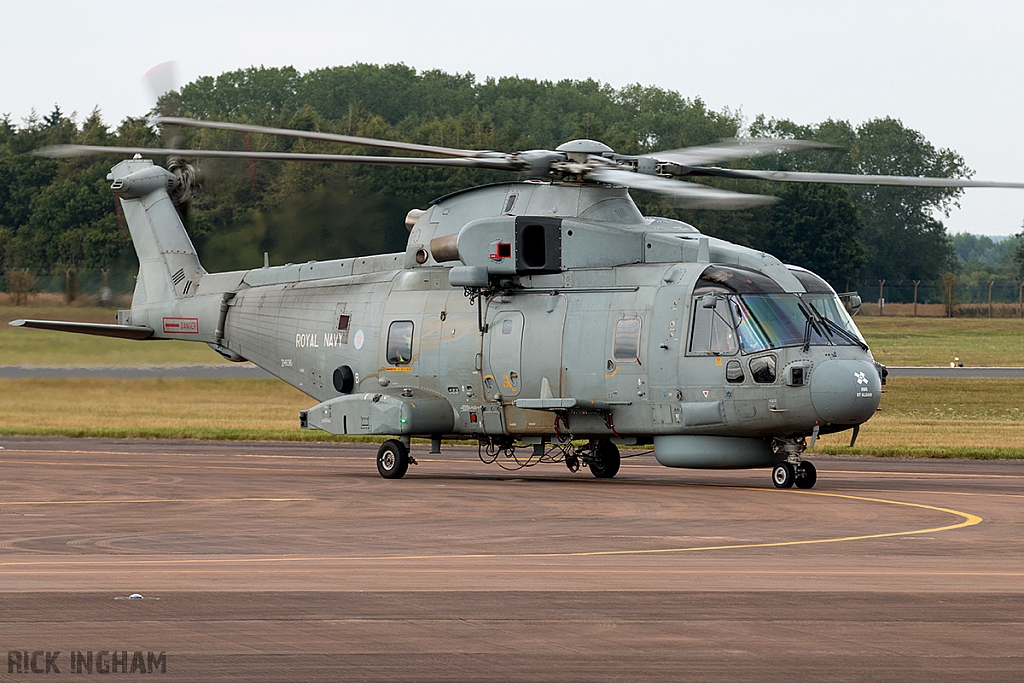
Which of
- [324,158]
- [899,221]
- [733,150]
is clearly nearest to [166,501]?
[324,158]

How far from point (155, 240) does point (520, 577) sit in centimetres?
1892

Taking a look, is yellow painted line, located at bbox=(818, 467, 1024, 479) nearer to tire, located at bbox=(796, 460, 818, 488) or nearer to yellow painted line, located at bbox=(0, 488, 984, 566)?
tire, located at bbox=(796, 460, 818, 488)

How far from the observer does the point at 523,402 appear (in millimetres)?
22531

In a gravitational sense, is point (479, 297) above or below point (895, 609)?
above

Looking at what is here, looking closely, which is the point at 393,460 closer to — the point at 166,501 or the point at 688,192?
the point at 166,501

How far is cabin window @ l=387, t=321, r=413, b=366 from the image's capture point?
24391 mm

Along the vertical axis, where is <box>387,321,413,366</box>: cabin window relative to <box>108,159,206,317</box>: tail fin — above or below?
below

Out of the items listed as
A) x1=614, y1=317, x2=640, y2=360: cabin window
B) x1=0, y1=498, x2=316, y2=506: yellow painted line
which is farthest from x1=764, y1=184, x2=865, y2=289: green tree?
x1=0, y1=498, x2=316, y2=506: yellow painted line

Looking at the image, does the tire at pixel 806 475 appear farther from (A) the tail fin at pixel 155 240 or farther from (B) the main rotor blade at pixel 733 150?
(A) the tail fin at pixel 155 240

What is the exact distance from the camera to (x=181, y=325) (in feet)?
93.1

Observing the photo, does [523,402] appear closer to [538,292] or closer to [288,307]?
[538,292]

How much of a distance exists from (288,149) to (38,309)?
2481 centimetres

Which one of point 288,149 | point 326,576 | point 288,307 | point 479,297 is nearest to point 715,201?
point 479,297

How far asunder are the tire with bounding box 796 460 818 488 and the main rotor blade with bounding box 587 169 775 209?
434 cm
